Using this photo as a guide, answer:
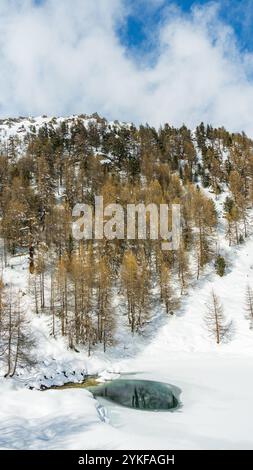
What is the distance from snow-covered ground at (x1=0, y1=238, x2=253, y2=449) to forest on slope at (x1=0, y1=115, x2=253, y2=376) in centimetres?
283

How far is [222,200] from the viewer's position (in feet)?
321

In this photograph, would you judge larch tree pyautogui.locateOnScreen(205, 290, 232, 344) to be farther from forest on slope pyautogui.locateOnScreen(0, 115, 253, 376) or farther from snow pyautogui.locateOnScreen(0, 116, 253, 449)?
snow pyautogui.locateOnScreen(0, 116, 253, 449)

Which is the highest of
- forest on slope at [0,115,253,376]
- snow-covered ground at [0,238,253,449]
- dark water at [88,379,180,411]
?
forest on slope at [0,115,253,376]

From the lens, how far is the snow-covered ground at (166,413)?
774 inches

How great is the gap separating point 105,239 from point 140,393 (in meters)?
38.8

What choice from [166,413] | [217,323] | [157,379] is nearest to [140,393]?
[157,379]

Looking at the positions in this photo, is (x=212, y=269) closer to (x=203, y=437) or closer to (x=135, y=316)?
(x=135, y=316)

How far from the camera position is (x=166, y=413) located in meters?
28.7

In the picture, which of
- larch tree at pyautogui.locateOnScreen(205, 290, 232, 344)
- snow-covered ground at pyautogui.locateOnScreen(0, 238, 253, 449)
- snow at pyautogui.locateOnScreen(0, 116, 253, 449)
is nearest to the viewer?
snow-covered ground at pyautogui.locateOnScreen(0, 238, 253, 449)

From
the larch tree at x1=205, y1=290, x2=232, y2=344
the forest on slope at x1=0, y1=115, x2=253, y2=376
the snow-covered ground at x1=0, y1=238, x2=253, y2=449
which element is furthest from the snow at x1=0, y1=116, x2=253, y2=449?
the forest on slope at x1=0, y1=115, x2=253, y2=376

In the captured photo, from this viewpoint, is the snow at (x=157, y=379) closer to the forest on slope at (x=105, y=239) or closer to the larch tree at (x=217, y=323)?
the larch tree at (x=217, y=323)

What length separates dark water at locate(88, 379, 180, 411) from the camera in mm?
31844

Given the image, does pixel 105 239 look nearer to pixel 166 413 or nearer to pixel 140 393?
pixel 140 393

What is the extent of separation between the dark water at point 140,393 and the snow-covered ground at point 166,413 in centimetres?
135
